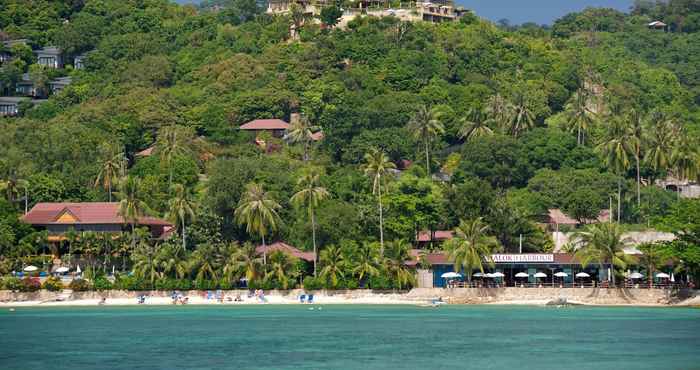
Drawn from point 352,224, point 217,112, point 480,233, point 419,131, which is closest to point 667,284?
point 480,233

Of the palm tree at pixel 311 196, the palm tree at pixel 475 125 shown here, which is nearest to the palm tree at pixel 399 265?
the palm tree at pixel 311 196

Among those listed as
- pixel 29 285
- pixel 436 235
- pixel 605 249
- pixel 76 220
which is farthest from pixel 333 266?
pixel 76 220

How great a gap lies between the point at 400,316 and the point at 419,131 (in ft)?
162

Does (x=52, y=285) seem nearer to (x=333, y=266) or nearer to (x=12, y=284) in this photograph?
(x=12, y=284)

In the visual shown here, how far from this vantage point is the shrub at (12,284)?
122 metres

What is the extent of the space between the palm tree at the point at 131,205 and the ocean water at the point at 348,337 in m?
9.50

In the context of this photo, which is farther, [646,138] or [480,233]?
[646,138]

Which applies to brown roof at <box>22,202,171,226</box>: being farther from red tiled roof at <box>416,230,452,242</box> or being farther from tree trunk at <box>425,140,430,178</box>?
tree trunk at <box>425,140,430,178</box>

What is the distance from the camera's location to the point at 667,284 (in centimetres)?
11675

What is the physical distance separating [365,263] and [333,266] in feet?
9.66

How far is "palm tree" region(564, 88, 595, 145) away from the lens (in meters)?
166

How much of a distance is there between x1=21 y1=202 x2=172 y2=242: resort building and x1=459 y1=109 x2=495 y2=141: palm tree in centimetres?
4418

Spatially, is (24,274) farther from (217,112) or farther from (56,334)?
(217,112)

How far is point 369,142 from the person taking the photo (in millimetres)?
160875
